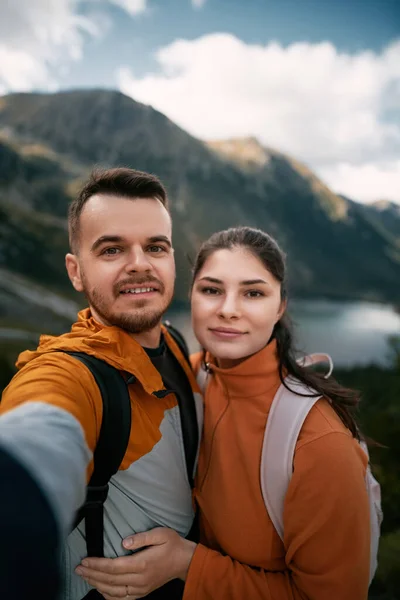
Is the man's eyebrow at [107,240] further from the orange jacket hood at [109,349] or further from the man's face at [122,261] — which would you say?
the orange jacket hood at [109,349]

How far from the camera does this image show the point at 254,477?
220cm

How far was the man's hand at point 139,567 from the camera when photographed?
6.52 ft

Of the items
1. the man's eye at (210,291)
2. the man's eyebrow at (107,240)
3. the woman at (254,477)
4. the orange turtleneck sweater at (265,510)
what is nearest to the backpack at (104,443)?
the woman at (254,477)

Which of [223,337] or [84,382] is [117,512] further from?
[223,337]

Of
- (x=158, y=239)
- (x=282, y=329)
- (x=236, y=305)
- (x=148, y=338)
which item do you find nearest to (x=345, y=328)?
(x=282, y=329)

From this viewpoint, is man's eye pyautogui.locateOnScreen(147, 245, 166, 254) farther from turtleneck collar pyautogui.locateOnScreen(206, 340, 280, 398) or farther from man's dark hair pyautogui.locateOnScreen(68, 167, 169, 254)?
turtleneck collar pyautogui.locateOnScreen(206, 340, 280, 398)

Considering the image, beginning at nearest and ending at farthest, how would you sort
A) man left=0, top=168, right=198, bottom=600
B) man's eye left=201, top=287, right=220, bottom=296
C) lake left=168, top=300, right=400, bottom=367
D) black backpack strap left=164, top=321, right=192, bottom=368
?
man left=0, top=168, right=198, bottom=600
man's eye left=201, top=287, right=220, bottom=296
black backpack strap left=164, top=321, right=192, bottom=368
lake left=168, top=300, right=400, bottom=367

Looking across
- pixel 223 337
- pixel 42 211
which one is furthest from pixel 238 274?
pixel 42 211

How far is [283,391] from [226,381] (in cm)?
43

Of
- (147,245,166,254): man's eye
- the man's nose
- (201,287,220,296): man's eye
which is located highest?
(147,245,166,254): man's eye

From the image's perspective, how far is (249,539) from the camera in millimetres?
2188

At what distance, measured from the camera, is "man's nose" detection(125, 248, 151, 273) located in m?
2.45

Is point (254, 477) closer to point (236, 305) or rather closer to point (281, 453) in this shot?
point (281, 453)

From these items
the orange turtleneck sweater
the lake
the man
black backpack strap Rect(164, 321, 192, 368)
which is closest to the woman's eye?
the orange turtleneck sweater
